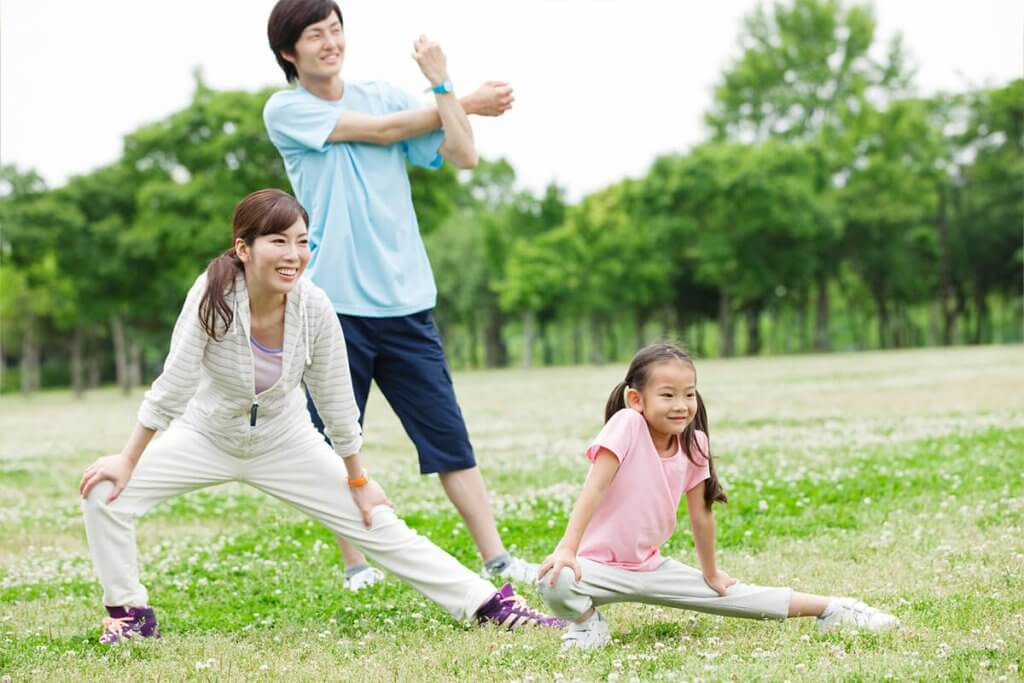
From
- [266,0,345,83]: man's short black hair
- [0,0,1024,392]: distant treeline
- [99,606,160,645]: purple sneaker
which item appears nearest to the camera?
[99,606,160,645]: purple sneaker

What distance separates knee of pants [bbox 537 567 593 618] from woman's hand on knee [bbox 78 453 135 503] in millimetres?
1962

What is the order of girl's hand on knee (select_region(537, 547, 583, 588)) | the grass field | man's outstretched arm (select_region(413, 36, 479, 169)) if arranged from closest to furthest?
the grass field
girl's hand on knee (select_region(537, 547, 583, 588))
man's outstretched arm (select_region(413, 36, 479, 169))

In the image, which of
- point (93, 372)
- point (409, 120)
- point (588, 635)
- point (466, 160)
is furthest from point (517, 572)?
point (93, 372)

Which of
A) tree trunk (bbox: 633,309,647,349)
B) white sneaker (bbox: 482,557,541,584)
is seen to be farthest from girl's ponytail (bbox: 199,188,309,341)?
tree trunk (bbox: 633,309,647,349)

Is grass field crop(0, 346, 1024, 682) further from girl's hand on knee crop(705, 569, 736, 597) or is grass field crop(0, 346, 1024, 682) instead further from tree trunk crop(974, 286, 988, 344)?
tree trunk crop(974, 286, 988, 344)

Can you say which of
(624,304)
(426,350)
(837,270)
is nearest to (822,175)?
(837,270)

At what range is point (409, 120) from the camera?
6.07 m

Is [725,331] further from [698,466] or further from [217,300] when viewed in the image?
[217,300]

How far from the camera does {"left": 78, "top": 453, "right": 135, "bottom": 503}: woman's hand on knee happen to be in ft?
16.5

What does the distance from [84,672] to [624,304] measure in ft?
201

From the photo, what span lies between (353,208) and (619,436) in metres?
2.15

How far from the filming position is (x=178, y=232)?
4366 centimetres

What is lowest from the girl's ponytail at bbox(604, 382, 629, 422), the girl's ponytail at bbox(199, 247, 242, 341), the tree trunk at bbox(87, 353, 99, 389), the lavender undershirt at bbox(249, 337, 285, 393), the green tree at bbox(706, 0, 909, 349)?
the tree trunk at bbox(87, 353, 99, 389)

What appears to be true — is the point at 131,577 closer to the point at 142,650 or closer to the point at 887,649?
the point at 142,650
